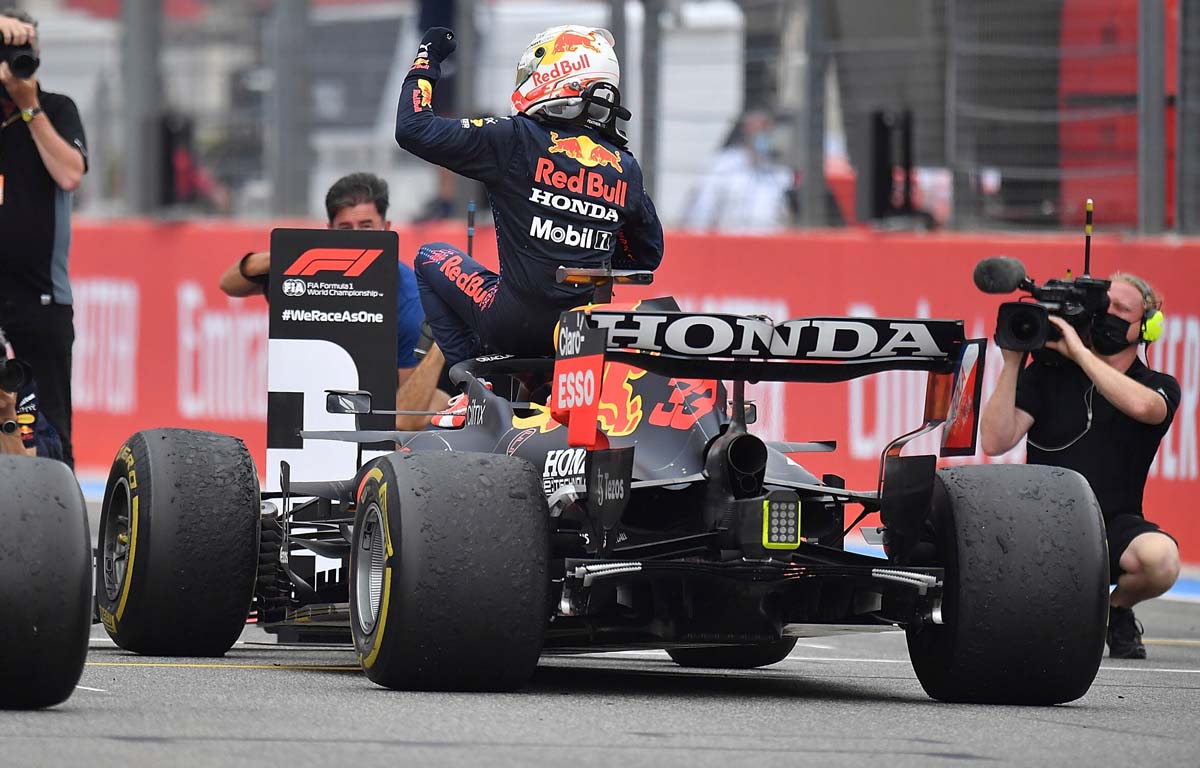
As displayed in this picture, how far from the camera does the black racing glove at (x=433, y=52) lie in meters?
7.59

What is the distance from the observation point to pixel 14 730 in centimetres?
547

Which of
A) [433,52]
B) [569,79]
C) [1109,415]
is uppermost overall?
[433,52]

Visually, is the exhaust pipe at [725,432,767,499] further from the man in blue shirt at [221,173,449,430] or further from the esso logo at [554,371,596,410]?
the man in blue shirt at [221,173,449,430]

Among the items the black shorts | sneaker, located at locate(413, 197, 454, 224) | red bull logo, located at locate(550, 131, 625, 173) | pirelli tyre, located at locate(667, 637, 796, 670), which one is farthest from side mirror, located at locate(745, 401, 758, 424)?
sneaker, located at locate(413, 197, 454, 224)

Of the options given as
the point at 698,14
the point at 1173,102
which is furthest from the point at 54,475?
the point at 698,14

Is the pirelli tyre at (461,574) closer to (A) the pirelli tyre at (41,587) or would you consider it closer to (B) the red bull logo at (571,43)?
(A) the pirelli tyre at (41,587)

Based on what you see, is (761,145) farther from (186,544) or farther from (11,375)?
(186,544)

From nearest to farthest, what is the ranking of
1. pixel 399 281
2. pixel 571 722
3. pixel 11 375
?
pixel 571 722 < pixel 11 375 < pixel 399 281

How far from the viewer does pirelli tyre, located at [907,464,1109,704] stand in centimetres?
654

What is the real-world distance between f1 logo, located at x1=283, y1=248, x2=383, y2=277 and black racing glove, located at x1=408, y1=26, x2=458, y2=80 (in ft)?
3.47

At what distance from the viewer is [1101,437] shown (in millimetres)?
9133

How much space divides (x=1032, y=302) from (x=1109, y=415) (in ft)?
5.08

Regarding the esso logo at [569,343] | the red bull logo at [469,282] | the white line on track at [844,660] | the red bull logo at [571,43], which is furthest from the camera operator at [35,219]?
the esso logo at [569,343]

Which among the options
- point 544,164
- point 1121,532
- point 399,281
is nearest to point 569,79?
point 544,164
